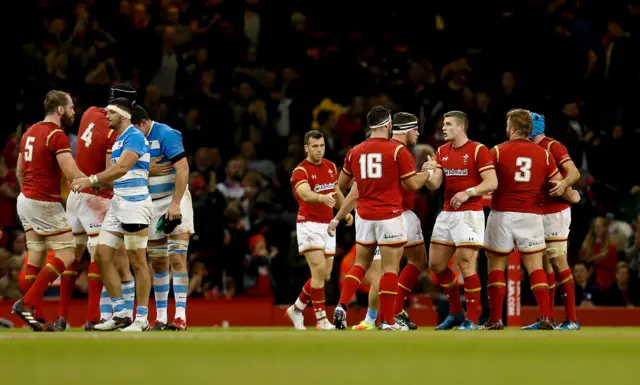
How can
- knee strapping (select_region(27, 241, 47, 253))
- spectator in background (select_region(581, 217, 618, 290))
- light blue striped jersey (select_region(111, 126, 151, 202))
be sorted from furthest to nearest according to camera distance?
spectator in background (select_region(581, 217, 618, 290)) < knee strapping (select_region(27, 241, 47, 253)) < light blue striped jersey (select_region(111, 126, 151, 202))

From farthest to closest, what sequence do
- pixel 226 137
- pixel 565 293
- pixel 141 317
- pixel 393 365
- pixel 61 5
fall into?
pixel 61 5 < pixel 226 137 < pixel 565 293 < pixel 141 317 < pixel 393 365

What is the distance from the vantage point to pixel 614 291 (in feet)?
64.2

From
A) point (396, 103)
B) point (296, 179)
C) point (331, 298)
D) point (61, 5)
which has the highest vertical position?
point (61, 5)

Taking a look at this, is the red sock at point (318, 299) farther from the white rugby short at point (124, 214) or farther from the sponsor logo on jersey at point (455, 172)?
the white rugby short at point (124, 214)

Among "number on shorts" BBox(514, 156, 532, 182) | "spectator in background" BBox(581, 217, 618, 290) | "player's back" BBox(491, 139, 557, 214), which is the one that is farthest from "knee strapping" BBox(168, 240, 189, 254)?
"spectator in background" BBox(581, 217, 618, 290)

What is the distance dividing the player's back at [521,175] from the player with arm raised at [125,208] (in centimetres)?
397

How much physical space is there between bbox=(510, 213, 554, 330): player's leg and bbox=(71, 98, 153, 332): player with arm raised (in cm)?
412

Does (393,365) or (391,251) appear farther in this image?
(391,251)

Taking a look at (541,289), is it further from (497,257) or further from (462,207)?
(462,207)

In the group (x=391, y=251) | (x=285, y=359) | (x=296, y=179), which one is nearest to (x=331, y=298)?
(x=296, y=179)

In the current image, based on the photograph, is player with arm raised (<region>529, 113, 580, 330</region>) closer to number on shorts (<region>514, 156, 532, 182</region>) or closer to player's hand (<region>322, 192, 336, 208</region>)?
number on shorts (<region>514, 156, 532, 182</region>)

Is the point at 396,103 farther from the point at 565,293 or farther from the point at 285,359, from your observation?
the point at 285,359

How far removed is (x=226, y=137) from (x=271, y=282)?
3401 mm

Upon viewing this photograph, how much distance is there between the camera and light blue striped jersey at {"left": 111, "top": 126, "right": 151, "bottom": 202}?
1348 centimetres
